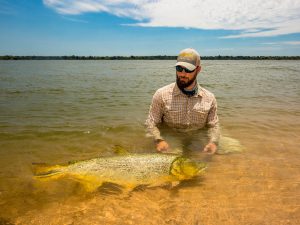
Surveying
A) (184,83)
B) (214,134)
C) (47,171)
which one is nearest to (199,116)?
(214,134)

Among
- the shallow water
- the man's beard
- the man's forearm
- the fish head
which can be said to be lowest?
the shallow water

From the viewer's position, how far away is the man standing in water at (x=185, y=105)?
5.57 metres

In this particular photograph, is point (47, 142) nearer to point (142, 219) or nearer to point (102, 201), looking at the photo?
point (102, 201)

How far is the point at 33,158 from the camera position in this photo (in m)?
5.82

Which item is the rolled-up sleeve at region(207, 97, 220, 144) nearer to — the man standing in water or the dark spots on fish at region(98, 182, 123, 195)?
the man standing in water

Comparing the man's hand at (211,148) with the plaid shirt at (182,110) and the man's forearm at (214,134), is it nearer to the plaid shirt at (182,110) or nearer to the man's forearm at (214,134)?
the man's forearm at (214,134)

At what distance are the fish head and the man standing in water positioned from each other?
994 millimetres

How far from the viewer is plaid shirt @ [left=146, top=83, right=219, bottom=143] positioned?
5938 millimetres

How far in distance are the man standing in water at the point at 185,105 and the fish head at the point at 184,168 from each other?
3.26ft

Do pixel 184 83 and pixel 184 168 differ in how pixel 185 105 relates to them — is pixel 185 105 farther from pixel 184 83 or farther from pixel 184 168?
pixel 184 168

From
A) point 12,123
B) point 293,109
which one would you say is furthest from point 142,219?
point 293,109

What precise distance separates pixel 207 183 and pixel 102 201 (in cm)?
166

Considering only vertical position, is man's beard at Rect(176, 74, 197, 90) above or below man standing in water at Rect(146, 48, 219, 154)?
above

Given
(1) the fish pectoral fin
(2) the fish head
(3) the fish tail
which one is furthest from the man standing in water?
(3) the fish tail
